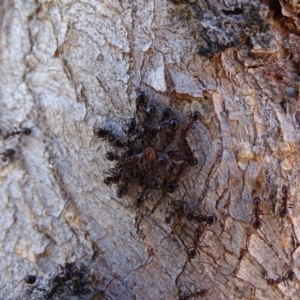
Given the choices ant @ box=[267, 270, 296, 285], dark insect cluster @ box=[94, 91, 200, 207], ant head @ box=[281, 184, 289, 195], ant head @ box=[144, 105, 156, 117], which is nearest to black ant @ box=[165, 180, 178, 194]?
dark insect cluster @ box=[94, 91, 200, 207]

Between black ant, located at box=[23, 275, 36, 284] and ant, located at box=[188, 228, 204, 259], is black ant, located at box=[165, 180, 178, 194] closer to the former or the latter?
ant, located at box=[188, 228, 204, 259]

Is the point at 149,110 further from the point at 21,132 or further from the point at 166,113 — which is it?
the point at 21,132

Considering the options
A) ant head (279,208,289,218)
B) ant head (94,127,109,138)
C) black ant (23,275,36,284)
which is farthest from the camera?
ant head (279,208,289,218)

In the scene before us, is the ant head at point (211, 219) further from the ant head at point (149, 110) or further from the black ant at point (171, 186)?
the ant head at point (149, 110)

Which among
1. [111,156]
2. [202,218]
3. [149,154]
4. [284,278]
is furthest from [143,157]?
[284,278]

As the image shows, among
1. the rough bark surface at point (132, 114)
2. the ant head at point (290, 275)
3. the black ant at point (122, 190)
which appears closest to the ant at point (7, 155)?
the rough bark surface at point (132, 114)
